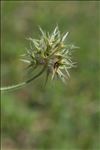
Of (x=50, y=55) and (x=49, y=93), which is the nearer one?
(x=50, y=55)

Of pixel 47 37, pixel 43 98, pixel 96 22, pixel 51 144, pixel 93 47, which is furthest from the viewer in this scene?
pixel 96 22

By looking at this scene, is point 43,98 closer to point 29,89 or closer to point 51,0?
point 29,89

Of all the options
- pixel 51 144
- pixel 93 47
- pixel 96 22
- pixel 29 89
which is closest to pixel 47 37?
pixel 51 144

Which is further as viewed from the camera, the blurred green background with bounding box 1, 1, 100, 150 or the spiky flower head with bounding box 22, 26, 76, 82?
the blurred green background with bounding box 1, 1, 100, 150
